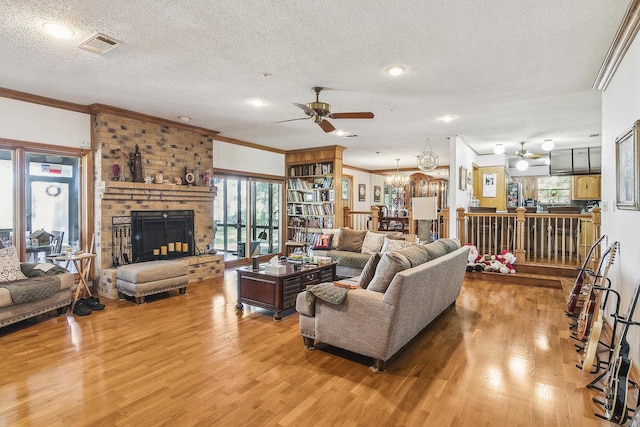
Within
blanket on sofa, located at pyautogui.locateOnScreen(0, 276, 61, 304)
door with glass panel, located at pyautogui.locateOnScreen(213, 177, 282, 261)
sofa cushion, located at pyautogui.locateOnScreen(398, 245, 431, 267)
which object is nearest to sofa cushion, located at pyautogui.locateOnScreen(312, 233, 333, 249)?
door with glass panel, located at pyautogui.locateOnScreen(213, 177, 282, 261)

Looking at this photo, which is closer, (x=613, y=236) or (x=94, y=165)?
(x=613, y=236)

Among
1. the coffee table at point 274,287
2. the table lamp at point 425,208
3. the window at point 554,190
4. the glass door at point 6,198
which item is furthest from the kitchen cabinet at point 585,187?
the glass door at point 6,198

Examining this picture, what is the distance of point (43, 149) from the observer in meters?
4.61

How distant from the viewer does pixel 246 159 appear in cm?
754

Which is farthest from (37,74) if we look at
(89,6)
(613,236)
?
(613,236)

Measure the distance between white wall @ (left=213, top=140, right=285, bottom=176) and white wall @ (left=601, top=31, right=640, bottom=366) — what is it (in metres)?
6.02

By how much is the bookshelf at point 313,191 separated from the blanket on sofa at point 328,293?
4795 millimetres

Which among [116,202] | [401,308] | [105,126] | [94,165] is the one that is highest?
[105,126]

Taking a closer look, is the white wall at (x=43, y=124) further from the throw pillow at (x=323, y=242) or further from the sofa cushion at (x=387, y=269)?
the sofa cushion at (x=387, y=269)

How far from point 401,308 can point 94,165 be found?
4825 millimetres

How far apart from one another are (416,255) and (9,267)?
14.4 feet

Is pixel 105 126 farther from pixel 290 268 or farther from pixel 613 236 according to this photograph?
pixel 613 236

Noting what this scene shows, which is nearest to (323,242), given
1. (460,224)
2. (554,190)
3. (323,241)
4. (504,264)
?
(323,241)

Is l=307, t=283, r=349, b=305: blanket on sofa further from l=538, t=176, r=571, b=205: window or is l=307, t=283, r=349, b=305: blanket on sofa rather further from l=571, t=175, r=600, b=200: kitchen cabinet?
l=538, t=176, r=571, b=205: window
